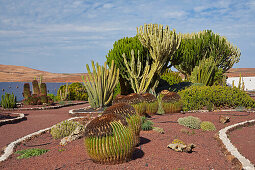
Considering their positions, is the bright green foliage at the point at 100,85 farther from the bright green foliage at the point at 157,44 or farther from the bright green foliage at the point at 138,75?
the bright green foliage at the point at 157,44

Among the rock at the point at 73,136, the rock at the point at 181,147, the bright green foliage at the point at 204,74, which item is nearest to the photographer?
the rock at the point at 181,147

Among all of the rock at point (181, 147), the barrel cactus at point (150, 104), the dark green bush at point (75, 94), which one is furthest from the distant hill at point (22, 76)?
the rock at point (181, 147)

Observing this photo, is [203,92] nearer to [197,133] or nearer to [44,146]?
[197,133]

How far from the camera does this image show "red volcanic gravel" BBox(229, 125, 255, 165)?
6234 millimetres

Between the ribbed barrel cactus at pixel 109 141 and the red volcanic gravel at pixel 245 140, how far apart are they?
9.97 ft

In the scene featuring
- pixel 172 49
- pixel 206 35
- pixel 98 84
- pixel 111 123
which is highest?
pixel 206 35

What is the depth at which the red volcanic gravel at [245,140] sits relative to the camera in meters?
6.23

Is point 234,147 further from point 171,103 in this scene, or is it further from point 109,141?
point 171,103

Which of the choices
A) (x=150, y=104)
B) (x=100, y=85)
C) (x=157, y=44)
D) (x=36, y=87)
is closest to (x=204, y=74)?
(x=157, y=44)

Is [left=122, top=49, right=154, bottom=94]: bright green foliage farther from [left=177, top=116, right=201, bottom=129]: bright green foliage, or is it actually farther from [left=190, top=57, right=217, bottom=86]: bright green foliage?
[left=177, top=116, right=201, bottom=129]: bright green foliage

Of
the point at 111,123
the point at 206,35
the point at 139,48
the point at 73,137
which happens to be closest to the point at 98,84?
the point at 139,48

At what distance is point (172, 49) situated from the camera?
17.3m

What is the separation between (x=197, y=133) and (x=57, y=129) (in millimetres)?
4522

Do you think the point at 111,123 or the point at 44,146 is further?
the point at 44,146
